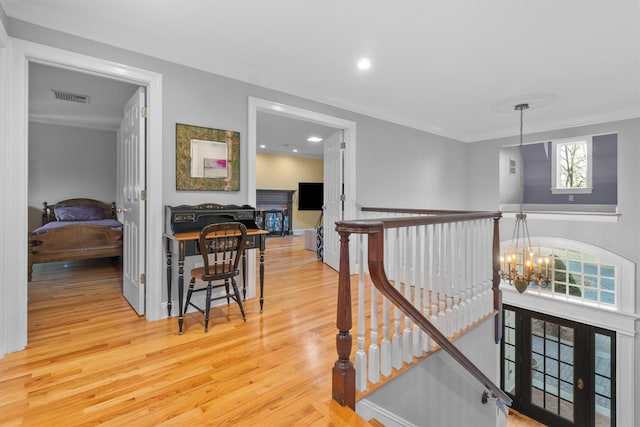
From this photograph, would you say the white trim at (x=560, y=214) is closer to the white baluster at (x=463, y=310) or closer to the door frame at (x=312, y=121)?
the door frame at (x=312, y=121)

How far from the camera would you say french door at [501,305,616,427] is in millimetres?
5117

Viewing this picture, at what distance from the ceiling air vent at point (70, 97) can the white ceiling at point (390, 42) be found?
7.30ft

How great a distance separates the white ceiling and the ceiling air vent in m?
2.23

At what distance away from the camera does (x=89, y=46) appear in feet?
7.92

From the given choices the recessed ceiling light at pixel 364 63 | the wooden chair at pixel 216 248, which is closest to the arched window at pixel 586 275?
the recessed ceiling light at pixel 364 63

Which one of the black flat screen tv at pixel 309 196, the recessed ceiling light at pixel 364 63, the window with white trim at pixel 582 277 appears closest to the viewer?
the recessed ceiling light at pixel 364 63

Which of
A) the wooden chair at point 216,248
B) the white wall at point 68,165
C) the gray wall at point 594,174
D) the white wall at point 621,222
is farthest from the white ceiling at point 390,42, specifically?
the white wall at point 68,165

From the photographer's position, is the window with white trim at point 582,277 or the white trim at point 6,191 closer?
the white trim at point 6,191

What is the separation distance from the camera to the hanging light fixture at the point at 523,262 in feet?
13.1

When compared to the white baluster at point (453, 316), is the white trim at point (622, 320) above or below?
below

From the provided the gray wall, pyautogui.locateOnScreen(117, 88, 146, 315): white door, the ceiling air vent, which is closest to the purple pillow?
the ceiling air vent

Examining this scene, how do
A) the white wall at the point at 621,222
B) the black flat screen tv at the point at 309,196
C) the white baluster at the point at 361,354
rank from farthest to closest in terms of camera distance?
the black flat screen tv at the point at 309,196 → the white wall at the point at 621,222 → the white baluster at the point at 361,354

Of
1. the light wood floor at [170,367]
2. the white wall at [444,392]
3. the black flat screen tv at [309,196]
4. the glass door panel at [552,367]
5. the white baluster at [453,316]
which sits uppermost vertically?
the black flat screen tv at [309,196]

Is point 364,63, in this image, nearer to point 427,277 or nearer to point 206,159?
point 206,159
